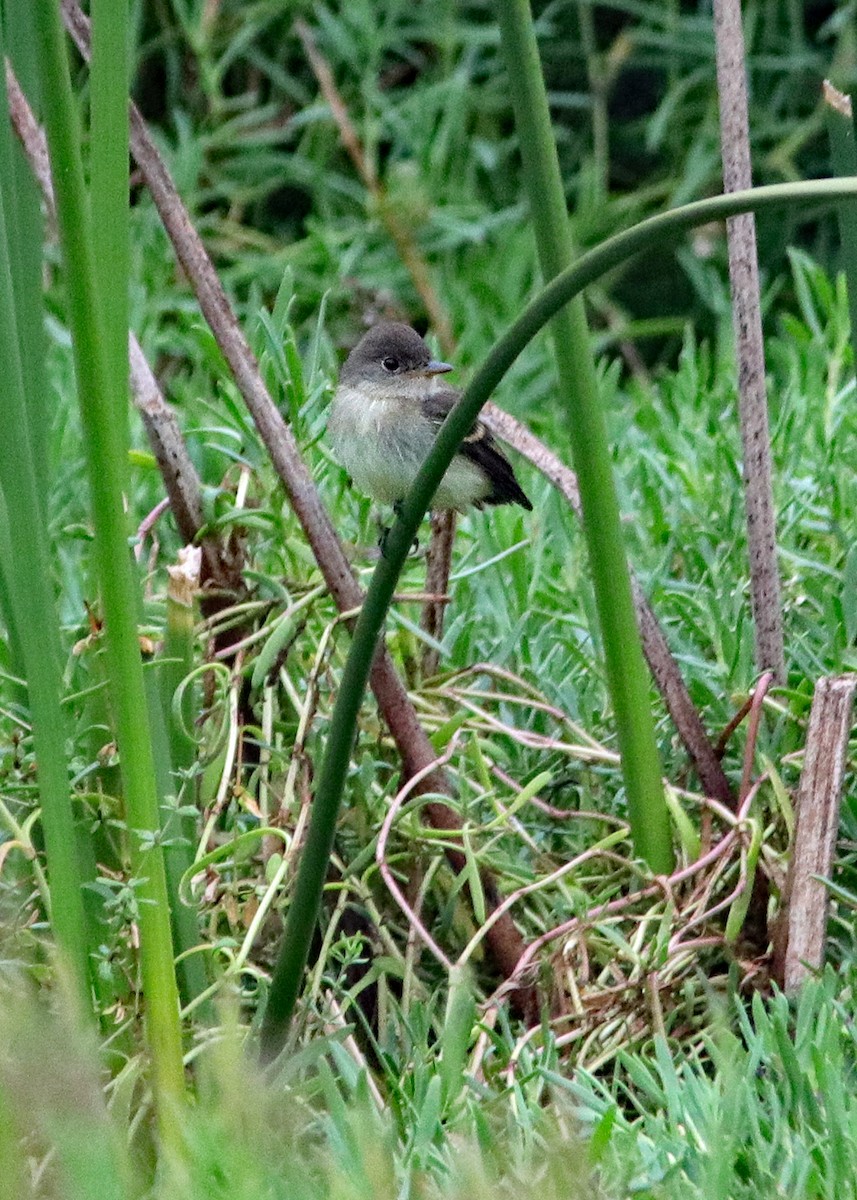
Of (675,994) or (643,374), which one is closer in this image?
(675,994)

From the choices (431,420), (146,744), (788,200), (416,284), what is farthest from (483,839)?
(416,284)

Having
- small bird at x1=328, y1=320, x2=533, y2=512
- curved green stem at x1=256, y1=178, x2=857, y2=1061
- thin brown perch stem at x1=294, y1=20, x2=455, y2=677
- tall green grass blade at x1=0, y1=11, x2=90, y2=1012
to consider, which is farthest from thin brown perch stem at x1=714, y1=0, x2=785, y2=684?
thin brown perch stem at x1=294, y1=20, x2=455, y2=677

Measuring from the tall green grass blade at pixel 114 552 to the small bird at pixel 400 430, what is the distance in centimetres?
78

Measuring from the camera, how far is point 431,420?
3.14 meters

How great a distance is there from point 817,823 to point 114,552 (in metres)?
0.96

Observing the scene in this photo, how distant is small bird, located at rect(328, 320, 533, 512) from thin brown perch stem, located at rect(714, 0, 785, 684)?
0.41m

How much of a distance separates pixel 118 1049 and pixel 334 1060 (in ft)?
0.86

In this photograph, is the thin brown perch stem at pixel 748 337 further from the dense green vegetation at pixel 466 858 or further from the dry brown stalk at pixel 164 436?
the dry brown stalk at pixel 164 436

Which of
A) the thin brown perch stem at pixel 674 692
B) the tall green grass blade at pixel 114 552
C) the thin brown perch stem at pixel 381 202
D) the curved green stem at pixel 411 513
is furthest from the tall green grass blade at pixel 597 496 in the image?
the thin brown perch stem at pixel 381 202

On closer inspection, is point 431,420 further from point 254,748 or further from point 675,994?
point 675,994

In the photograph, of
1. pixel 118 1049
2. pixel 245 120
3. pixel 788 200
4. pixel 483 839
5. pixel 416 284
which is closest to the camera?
pixel 788 200

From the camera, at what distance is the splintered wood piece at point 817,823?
2199 mm

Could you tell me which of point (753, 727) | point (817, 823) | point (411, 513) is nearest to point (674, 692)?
point (753, 727)

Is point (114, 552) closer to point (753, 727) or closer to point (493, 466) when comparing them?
point (753, 727)
